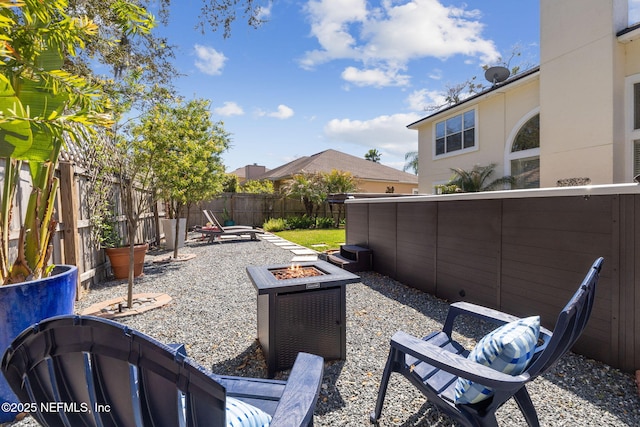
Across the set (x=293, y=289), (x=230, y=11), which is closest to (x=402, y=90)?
(x=230, y=11)

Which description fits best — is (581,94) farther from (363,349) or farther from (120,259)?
(120,259)

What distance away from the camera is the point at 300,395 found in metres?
1.40

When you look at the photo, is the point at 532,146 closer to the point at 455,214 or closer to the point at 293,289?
the point at 455,214

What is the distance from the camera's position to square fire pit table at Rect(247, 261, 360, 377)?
2.83m

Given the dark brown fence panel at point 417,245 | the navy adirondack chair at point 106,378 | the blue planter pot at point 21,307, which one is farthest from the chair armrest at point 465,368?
the dark brown fence panel at point 417,245

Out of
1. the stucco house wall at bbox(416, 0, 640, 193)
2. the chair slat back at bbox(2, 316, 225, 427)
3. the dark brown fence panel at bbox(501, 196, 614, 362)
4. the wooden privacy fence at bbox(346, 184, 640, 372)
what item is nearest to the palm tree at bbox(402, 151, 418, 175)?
the stucco house wall at bbox(416, 0, 640, 193)

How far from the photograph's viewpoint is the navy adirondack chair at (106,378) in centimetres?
89

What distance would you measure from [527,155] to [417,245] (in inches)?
265

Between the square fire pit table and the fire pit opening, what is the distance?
0.05 metres

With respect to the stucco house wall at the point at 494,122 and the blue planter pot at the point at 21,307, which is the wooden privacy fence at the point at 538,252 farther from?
the stucco house wall at the point at 494,122

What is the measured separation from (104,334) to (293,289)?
1.98 metres

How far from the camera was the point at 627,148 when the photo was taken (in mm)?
7109

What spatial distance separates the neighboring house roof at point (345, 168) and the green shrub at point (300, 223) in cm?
462

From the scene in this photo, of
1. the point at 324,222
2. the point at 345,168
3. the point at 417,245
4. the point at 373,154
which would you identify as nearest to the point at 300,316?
the point at 417,245
